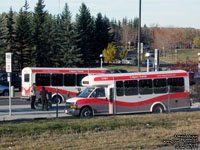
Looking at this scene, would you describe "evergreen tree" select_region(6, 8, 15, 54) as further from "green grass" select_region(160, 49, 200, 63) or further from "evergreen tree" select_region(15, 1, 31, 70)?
"green grass" select_region(160, 49, 200, 63)

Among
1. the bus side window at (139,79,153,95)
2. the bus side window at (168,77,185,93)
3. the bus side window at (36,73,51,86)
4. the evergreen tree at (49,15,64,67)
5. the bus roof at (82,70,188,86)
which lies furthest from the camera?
the evergreen tree at (49,15,64,67)

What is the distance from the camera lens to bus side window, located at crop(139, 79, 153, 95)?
20.8 m

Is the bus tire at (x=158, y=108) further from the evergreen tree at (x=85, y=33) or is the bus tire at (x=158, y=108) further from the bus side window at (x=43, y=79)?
the evergreen tree at (x=85, y=33)

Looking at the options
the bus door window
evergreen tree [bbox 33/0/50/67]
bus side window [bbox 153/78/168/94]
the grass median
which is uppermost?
evergreen tree [bbox 33/0/50/67]

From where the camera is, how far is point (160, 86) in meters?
21.3

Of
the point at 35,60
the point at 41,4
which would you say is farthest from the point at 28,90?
the point at 41,4

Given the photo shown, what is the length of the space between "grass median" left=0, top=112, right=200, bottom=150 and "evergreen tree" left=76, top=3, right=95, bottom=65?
170ft

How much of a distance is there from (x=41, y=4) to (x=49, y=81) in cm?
4581

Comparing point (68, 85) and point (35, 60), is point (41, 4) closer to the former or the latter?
point (35, 60)

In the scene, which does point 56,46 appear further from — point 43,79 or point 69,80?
point 43,79

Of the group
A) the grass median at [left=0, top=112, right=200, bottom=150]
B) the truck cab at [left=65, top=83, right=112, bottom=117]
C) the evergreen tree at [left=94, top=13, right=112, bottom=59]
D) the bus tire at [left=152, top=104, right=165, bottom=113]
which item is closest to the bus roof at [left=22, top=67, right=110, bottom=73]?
the truck cab at [left=65, top=83, right=112, bottom=117]

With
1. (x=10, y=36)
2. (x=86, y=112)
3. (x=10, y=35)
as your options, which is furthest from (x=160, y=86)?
(x=10, y=35)

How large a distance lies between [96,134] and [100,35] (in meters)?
65.4

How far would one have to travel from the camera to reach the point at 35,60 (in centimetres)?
6191
